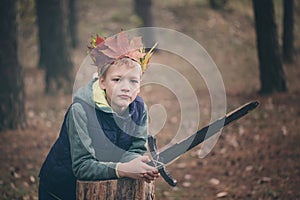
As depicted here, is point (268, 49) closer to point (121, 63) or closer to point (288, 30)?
point (288, 30)

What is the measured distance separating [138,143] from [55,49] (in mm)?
9096

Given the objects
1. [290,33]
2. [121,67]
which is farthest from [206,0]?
[121,67]

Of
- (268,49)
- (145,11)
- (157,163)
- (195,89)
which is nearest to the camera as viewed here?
(157,163)

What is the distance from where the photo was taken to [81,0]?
22.3 metres

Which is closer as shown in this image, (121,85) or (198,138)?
(121,85)

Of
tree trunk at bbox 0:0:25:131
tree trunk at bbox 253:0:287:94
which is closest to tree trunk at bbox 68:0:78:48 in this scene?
tree trunk at bbox 253:0:287:94

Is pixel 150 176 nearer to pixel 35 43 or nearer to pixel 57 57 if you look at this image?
pixel 57 57

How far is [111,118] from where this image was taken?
3.91m

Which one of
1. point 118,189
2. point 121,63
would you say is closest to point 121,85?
point 121,63

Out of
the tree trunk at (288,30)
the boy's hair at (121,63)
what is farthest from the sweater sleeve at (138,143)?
the tree trunk at (288,30)

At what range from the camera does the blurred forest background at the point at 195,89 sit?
7.71 metres

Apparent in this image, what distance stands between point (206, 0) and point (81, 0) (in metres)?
5.31

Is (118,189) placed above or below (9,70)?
above

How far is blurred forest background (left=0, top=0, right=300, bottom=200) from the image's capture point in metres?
7.71
